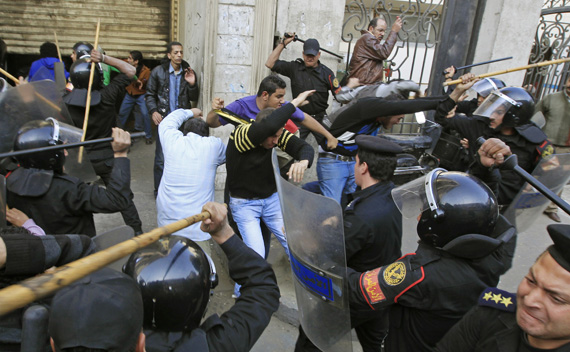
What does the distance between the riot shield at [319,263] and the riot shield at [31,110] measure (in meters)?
1.81

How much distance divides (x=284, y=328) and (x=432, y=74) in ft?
16.3

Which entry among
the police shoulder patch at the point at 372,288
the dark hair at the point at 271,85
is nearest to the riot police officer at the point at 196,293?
the police shoulder patch at the point at 372,288

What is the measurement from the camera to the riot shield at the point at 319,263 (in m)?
2.00

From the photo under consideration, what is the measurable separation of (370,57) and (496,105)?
2.07 m


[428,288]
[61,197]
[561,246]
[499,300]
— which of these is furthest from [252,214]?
[561,246]

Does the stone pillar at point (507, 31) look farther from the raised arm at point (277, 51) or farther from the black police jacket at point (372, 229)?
the black police jacket at point (372, 229)

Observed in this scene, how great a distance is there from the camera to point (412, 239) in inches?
194

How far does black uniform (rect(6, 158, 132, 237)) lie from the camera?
2.53m

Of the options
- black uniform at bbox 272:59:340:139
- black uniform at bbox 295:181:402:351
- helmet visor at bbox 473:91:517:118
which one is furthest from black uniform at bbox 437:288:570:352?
black uniform at bbox 272:59:340:139

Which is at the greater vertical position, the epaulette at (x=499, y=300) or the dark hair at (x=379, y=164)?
the dark hair at (x=379, y=164)

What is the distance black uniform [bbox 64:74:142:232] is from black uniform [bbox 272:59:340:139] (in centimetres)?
201

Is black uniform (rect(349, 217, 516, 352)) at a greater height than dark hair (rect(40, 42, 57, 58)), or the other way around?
dark hair (rect(40, 42, 57, 58))

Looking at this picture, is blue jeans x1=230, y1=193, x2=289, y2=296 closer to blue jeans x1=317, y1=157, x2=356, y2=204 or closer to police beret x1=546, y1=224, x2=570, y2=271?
blue jeans x1=317, y1=157, x2=356, y2=204

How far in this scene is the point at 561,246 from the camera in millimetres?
1363
